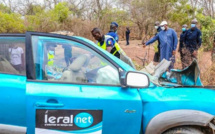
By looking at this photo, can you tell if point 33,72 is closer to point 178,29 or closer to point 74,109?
point 74,109

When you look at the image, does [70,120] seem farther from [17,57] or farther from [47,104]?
[17,57]

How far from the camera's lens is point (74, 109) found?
231 centimetres

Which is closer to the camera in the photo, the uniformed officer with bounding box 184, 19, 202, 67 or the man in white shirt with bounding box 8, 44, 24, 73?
the man in white shirt with bounding box 8, 44, 24, 73

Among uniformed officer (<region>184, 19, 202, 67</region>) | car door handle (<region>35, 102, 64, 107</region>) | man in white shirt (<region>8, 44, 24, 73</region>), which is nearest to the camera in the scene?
car door handle (<region>35, 102, 64, 107</region>)

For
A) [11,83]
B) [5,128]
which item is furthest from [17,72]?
[5,128]

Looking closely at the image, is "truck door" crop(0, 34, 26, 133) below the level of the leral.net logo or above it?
above

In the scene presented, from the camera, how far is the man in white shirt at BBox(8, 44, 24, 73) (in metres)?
2.54

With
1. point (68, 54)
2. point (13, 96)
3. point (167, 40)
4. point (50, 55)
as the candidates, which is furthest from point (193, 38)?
point (13, 96)

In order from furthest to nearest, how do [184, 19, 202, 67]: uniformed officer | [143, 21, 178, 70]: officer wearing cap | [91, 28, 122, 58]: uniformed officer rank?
[184, 19, 202, 67]: uniformed officer, [143, 21, 178, 70]: officer wearing cap, [91, 28, 122, 58]: uniformed officer

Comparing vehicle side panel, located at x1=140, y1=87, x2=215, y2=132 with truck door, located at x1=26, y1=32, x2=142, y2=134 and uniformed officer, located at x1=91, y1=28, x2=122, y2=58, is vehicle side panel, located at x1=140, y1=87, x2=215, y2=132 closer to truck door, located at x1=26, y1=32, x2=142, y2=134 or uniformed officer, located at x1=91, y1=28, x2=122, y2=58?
truck door, located at x1=26, y1=32, x2=142, y2=134

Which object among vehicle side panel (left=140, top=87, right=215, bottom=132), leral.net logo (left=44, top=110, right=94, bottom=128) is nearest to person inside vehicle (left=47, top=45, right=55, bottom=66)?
leral.net logo (left=44, top=110, right=94, bottom=128)

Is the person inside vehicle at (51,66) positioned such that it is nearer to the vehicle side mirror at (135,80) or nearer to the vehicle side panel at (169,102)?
the vehicle side mirror at (135,80)

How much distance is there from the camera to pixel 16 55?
8.70 ft

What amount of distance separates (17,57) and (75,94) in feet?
2.68
